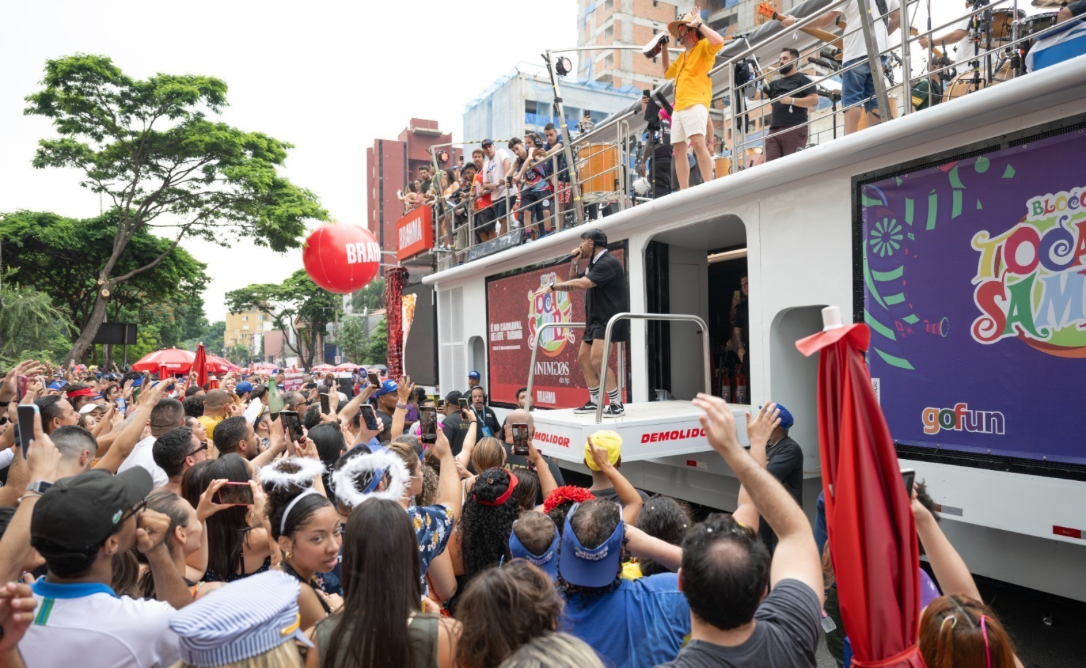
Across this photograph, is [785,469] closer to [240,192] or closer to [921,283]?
[921,283]

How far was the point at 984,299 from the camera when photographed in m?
4.66

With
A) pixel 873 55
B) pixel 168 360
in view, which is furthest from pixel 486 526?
pixel 168 360

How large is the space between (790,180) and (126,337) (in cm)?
2029

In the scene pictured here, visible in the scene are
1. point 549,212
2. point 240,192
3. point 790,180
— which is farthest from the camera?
point 240,192

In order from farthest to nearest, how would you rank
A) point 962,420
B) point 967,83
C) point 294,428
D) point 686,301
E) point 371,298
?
1. point 371,298
2. point 686,301
3. point 967,83
4. point 962,420
5. point 294,428

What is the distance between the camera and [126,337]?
20484 millimetres

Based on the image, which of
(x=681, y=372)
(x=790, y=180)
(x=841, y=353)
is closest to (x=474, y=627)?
(x=841, y=353)

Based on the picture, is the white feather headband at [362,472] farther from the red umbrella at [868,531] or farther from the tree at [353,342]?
the tree at [353,342]

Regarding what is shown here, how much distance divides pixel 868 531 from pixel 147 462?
4.57m

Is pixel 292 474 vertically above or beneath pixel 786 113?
beneath

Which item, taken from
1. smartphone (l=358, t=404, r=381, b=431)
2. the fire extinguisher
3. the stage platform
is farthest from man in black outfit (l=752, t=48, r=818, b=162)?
smartphone (l=358, t=404, r=381, b=431)

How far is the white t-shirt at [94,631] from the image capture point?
200 cm

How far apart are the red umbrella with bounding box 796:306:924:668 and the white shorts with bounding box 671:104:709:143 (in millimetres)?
5463

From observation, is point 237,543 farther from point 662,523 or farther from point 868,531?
point 868,531
